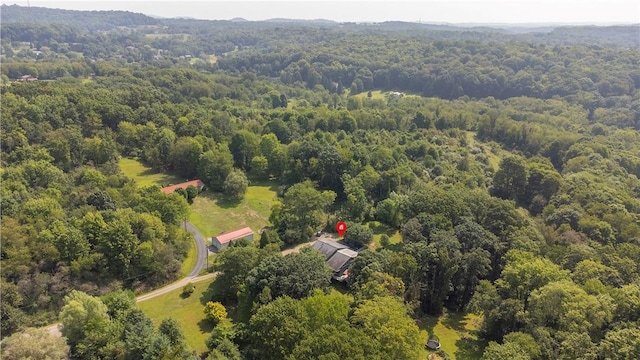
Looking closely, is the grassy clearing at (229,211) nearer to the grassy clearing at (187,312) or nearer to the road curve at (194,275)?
the road curve at (194,275)

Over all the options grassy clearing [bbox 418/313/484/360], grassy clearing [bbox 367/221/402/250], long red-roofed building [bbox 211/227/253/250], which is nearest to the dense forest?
grassy clearing [bbox 367/221/402/250]

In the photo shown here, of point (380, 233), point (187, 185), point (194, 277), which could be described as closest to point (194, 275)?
point (194, 277)

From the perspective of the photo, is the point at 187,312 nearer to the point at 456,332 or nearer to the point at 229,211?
the point at 229,211

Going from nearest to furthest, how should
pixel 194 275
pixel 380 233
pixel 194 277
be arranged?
pixel 194 277, pixel 194 275, pixel 380 233

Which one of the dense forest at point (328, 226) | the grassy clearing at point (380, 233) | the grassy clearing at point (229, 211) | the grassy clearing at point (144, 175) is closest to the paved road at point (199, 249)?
the grassy clearing at point (229, 211)

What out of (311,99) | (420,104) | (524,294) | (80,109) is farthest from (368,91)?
(524,294)

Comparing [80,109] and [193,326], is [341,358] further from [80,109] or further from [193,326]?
[80,109]
